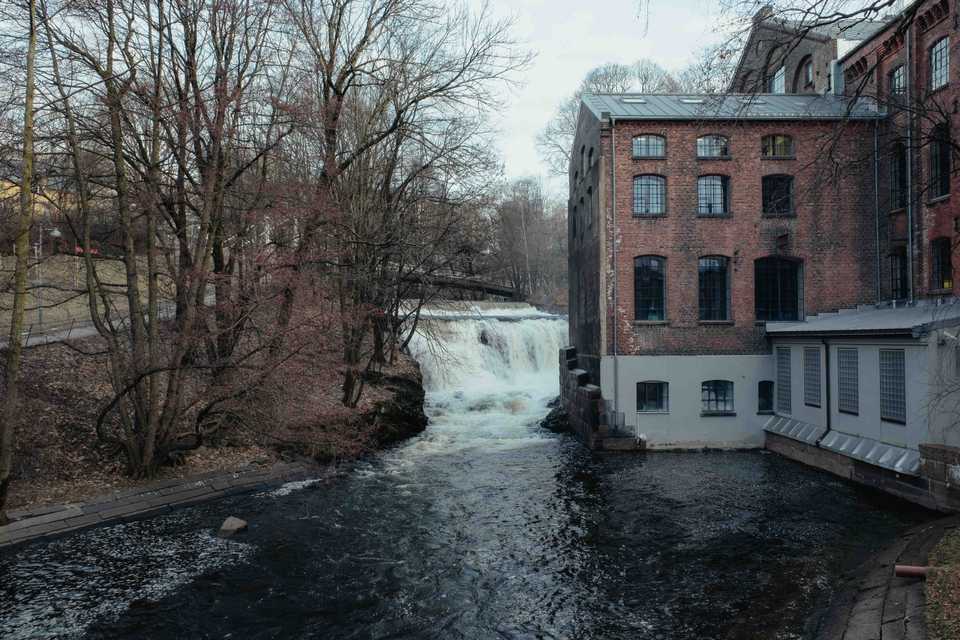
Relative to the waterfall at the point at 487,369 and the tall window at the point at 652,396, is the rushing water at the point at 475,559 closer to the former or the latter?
the tall window at the point at 652,396

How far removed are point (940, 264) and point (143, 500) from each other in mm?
18997

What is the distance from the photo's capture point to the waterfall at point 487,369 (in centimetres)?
2231

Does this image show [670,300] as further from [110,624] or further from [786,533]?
[110,624]

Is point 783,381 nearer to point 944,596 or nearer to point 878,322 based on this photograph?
point 878,322

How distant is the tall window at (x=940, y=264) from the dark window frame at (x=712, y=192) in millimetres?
5145

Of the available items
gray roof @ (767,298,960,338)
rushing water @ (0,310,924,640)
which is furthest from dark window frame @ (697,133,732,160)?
rushing water @ (0,310,924,640)

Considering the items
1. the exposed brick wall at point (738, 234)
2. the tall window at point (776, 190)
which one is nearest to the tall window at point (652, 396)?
the exposed brick wall at point (738, 234)

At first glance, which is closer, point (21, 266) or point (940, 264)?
point (21, 266)

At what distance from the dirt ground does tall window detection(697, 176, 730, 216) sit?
12327 millimetres

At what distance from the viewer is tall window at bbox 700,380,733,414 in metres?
18.6

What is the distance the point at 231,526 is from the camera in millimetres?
10531

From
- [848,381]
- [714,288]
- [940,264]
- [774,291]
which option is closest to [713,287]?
[714,288]

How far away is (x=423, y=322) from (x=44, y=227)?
13.4m

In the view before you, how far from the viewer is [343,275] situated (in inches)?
627
